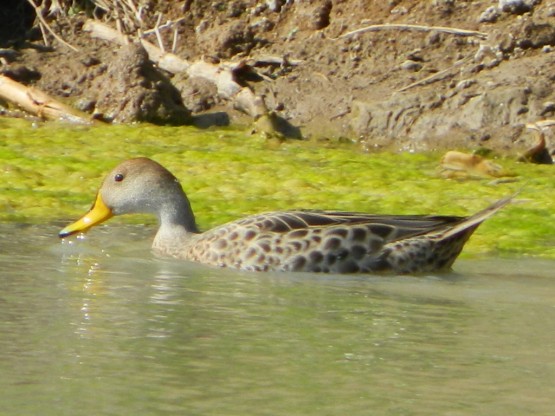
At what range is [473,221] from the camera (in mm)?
7504

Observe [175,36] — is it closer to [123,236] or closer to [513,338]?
[123,236]

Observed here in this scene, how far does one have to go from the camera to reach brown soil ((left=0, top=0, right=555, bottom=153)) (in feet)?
37.9

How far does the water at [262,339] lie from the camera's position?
14.7 ft

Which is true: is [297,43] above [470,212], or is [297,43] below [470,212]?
above

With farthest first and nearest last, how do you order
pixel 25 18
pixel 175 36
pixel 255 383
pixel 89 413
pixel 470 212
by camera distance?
1. pixel 25 18
2. pixel 175 36
3. pixel 470 212
4. pixel 255 383
5. pixel 89 413

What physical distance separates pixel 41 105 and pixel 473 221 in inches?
220

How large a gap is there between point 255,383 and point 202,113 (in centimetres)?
795

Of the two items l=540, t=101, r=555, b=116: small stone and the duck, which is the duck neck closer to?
the duck

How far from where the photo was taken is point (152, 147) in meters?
11.0

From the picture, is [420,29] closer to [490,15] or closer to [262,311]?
[490,15]

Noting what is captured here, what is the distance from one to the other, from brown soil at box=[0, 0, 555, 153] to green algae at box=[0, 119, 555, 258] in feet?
1.21

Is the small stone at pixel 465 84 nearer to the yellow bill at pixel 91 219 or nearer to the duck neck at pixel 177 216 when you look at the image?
the duck neck at pixel 177 216

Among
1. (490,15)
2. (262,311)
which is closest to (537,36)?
(490,15)

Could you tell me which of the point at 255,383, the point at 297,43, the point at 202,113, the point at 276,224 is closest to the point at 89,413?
the point at 255,383
